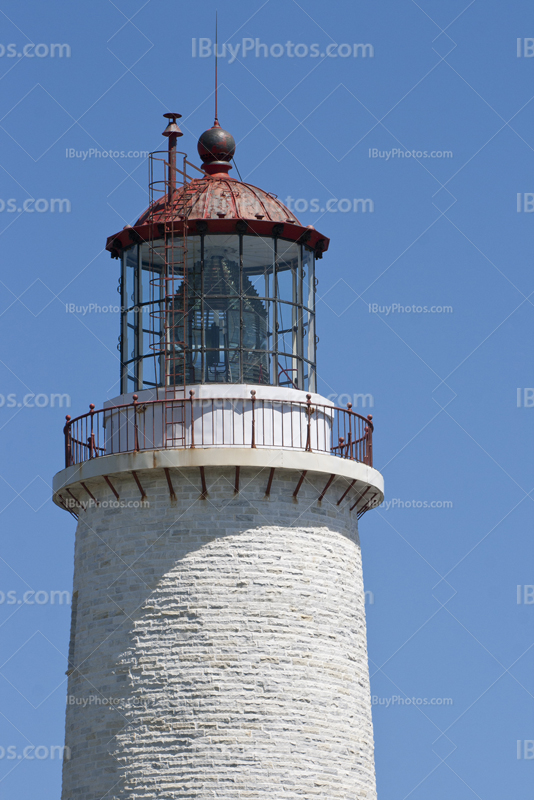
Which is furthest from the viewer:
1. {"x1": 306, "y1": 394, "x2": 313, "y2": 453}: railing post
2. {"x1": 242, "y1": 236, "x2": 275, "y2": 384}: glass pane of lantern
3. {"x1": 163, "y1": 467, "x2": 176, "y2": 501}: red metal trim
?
{"x1": 242, "y1": 236, "x2": 275, "y2": 384}: glass pane of lantern

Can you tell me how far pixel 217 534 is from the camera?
97.8ft

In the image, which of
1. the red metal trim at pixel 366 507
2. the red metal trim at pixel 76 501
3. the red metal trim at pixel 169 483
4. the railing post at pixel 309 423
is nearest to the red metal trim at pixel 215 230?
the railing post at pixel 309 423

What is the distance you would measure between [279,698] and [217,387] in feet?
18.6

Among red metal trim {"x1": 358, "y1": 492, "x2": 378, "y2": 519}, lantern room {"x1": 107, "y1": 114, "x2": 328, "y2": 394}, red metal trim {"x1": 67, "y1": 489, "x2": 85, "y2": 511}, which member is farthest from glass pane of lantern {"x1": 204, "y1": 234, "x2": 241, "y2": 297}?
red metal trim {"x1": 358, "y1": 492, "x2": 378, "y2": 519}

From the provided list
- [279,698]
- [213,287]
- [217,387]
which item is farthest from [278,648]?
[213,287]

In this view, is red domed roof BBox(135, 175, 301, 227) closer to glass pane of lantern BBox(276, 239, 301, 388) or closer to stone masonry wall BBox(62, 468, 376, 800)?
glass pane of lantern BBox(276, 239, 301, 388)

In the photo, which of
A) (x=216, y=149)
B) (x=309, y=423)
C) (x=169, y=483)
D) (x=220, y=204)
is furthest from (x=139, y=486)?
(x=216, y=149)

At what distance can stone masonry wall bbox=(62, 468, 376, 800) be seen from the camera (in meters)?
28.7

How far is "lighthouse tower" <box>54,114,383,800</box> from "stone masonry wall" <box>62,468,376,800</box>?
0.11 ft

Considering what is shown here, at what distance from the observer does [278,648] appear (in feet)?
96.5

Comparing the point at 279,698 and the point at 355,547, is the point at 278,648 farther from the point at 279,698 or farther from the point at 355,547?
the point at 355,547

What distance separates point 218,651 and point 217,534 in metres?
2.06

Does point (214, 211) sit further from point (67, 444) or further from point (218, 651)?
point (218, 651)

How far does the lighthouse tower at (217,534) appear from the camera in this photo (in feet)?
94.9
